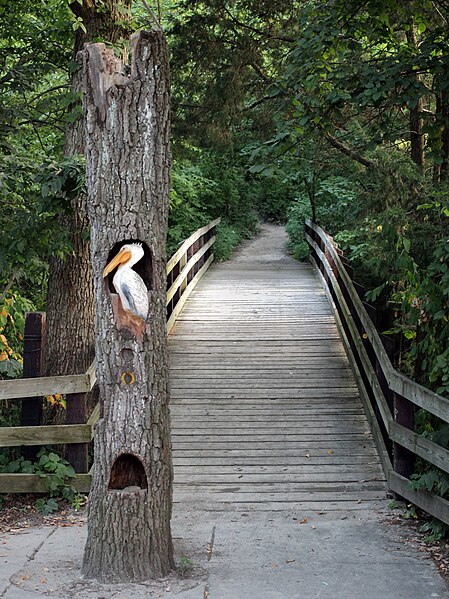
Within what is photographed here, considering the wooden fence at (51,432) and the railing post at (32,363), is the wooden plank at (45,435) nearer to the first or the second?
the wooden fence at (51,432)

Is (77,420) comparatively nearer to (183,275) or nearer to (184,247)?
(183,275)

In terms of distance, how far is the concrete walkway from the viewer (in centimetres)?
523

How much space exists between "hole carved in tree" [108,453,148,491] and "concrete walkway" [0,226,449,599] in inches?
24.2

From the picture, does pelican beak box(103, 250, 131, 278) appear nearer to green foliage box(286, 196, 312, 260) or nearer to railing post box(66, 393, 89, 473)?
railing post box(66, 393, 89, 473)

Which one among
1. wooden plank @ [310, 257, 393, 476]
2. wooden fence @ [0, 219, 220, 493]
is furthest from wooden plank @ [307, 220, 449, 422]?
wooden fence @ [0, 219, 220, 493]

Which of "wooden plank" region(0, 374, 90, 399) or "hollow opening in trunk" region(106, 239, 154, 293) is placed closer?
"hollow opening in trunk" region(106, 239, 154, 293)

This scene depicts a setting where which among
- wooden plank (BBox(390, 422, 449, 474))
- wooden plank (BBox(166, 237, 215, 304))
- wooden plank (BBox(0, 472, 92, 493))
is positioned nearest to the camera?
wooden plank (BBox(390, 422, 449, 474))

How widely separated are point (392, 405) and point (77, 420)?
9.73ft

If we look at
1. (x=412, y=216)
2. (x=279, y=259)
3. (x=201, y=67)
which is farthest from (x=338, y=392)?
(x=279, y=259)

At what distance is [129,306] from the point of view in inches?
214

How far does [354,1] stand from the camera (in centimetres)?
786

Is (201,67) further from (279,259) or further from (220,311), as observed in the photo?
(279,259)

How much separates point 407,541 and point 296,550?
0.86 m

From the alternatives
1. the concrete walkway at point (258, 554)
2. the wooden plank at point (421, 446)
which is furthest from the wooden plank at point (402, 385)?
the concrete walkway at point (258, 554)
